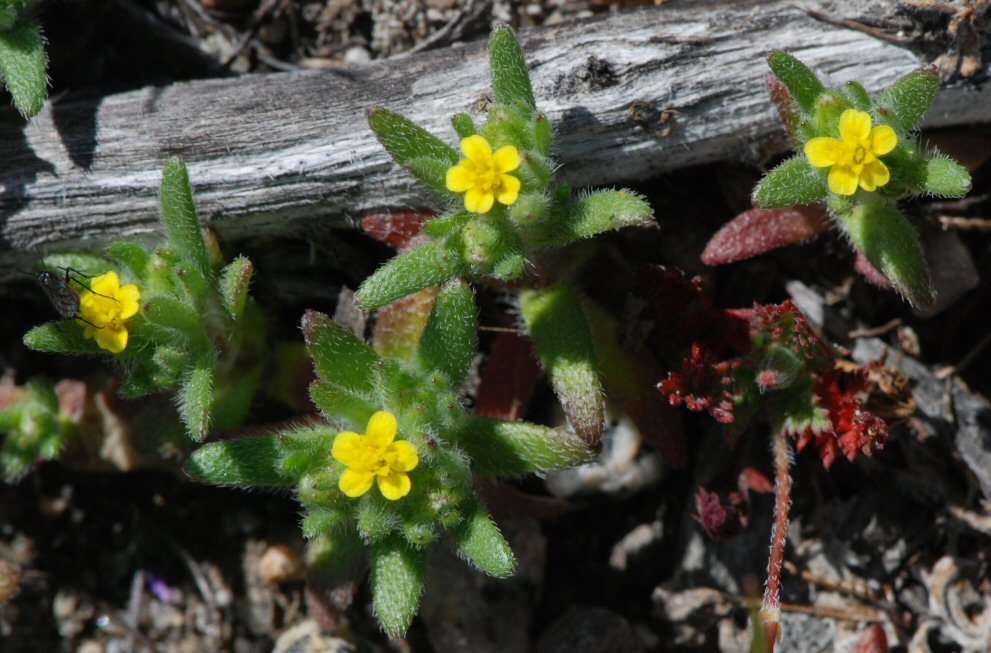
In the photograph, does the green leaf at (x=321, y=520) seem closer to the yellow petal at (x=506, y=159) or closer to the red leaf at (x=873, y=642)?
the yellow petal at (x=506, y=159)

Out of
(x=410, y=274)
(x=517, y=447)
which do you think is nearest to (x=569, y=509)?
(x=517, y=447)

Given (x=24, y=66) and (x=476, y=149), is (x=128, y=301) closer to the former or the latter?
(x=24, y=66)

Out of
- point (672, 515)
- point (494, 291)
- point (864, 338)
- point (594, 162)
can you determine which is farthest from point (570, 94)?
point (672, 515)

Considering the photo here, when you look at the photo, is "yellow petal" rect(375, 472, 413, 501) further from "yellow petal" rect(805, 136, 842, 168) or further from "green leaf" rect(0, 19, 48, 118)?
"green leaf" rect(0, 19, 48, 118)

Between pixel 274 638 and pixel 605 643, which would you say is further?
pixel 274 638

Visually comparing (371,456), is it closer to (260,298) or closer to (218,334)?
(218,334)

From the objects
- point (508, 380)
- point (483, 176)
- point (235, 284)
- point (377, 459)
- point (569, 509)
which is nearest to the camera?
point (377, 459)
